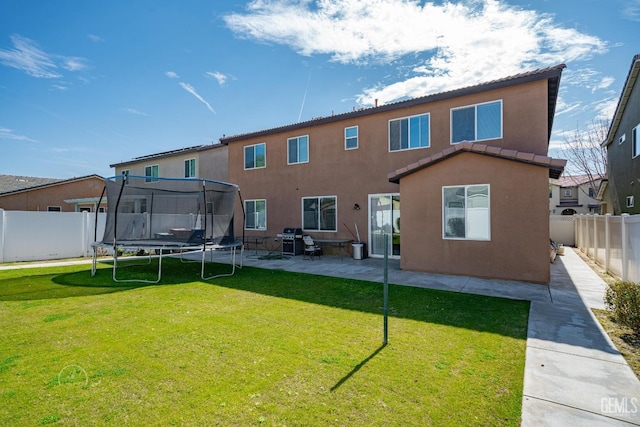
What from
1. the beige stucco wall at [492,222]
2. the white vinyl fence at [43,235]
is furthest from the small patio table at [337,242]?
the white vinyl fence at [43,235]

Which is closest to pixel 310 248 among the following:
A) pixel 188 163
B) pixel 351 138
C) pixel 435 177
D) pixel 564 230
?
pixel 351 138

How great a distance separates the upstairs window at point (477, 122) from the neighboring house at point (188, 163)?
11.9 metres

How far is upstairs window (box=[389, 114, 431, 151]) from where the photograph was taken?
10242mm

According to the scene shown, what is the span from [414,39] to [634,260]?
8573 mm

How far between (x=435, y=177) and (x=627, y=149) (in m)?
12.9

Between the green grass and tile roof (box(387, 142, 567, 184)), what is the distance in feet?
11.3

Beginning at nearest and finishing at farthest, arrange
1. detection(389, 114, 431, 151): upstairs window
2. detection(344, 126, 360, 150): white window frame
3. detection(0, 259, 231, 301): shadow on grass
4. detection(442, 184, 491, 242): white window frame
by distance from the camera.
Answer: detection(0, 259, 231, 301): shadow on grass, detection(442, 184, 491, 242): white window frame, detection(389, 114, 431, 151): upstairs window, detection(344, 126, 360, 150): white window frame

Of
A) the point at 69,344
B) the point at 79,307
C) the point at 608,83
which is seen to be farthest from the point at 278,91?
the point at 608,83

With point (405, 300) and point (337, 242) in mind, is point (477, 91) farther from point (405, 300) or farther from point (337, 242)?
point (405, 300)

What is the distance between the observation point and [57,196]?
2008 centimetres

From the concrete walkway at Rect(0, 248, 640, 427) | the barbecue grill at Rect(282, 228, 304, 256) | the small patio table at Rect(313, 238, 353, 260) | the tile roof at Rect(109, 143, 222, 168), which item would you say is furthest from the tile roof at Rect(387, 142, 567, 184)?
the tile roof at Rect(109, 143, 222, 168)

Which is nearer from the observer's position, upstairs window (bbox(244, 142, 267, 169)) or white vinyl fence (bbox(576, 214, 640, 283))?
white vinyl fence (bbox(576, 214, 640, 283))

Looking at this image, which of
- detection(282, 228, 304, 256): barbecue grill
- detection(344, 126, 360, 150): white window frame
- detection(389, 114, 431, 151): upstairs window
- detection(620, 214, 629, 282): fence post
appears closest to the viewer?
detection(620, 214, 629, 282): fence post

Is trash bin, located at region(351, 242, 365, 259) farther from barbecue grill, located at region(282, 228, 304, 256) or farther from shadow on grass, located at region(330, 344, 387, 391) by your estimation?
shadow on grass, located at region(330, 344, 387, 391)
